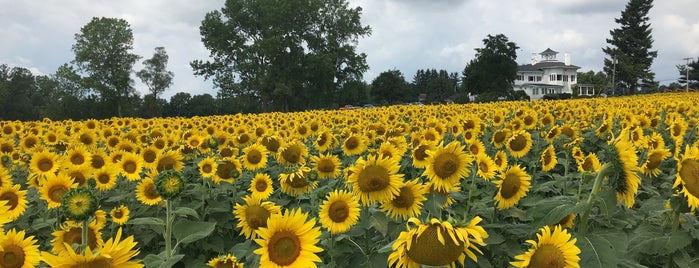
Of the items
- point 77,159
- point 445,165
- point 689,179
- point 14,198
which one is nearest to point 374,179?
point 445,165

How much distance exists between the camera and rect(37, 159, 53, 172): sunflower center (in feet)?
14.9

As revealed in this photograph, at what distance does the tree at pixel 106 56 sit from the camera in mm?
57656

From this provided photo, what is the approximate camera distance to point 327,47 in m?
53.6

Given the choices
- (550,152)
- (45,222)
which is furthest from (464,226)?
(550,152)

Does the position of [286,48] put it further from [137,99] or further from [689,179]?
[689,179]

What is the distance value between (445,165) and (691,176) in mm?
1071

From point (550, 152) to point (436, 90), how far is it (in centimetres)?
10762

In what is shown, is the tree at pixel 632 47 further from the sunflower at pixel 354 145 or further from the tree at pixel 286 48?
the sunflower at pixel 354 145

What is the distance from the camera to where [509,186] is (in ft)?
9.61

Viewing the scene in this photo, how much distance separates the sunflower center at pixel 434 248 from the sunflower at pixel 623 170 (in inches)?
36.8

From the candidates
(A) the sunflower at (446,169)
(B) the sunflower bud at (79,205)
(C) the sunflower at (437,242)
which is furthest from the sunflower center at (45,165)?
(C) the sunflower at (437,242)

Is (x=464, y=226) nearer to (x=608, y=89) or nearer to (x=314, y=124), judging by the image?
(x=314, y=124)

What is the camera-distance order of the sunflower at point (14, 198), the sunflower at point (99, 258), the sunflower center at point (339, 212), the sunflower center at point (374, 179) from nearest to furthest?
1. the sunflower at point (99, 258)
2. the sunflower center at point (374, 179)
3. the sunflower center at point (339, 212)
4. the sunflower at point (14, 198)

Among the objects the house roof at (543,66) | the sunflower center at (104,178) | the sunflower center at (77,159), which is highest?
the house roof at (543,66)
